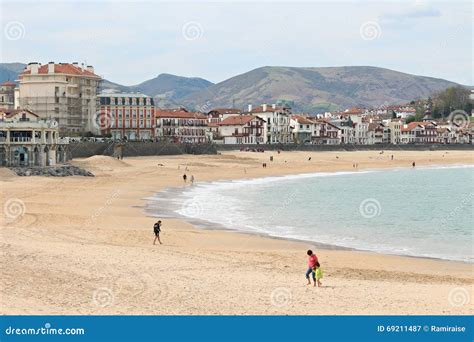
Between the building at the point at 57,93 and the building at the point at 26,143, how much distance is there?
95.8 ft

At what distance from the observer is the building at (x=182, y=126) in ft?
349

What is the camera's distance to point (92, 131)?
308 feet

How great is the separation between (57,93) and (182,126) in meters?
25.8

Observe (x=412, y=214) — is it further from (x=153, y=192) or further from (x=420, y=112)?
(x=420, y=112)

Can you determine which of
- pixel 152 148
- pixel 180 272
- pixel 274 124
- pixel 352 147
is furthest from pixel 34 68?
pixel 180 272

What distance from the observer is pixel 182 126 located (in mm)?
109000

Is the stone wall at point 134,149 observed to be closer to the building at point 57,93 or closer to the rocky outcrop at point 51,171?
the building at point 57,93

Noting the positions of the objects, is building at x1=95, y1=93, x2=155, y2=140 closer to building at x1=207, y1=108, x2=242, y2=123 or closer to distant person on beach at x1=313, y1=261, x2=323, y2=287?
building at x1=207, y1=108, x2=242, y2=123

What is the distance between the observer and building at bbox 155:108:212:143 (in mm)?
106438

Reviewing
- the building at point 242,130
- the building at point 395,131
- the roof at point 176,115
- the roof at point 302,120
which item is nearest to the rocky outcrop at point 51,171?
the roof at point 176,115

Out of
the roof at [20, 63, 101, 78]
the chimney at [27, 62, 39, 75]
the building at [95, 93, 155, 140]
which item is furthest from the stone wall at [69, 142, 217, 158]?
the chimney at [27, 62, 39, 75]

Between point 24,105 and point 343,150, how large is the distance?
51599 millimetres
